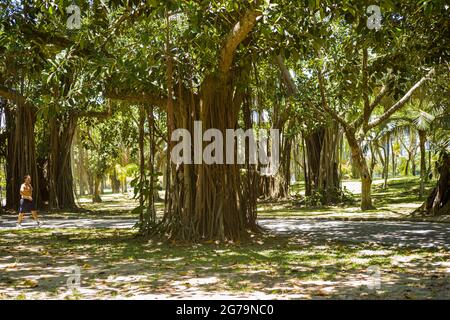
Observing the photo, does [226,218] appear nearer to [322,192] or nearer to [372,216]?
[372,216]

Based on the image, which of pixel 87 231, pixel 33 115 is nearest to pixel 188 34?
pixel 87 231

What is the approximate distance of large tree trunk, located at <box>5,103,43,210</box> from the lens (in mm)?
18438

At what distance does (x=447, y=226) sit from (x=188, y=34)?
635cm

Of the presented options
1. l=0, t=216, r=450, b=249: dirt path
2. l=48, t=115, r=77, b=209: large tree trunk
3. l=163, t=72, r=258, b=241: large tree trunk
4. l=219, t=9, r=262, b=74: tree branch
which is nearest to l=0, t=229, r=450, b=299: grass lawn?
l=163, t=72, r=258, b=241: large tree trunk

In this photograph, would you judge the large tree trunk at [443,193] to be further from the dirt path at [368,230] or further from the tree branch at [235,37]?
the tree branch at [235,37]

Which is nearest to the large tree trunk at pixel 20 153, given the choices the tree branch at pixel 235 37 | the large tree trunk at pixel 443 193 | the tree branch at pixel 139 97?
the tree branch at pixel 139 97

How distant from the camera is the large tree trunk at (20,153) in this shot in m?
18.4

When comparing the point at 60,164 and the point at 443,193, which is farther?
the point at 60,164

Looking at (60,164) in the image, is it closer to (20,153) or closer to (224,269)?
(20,153)

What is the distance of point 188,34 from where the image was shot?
8289 mm

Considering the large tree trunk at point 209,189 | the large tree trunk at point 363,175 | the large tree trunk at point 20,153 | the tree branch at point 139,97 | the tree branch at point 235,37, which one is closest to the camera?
the tree branch at point 235,37

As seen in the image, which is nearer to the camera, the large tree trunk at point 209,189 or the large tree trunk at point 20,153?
the large tree trunk at point 209,189

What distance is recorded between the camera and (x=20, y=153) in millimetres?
18594

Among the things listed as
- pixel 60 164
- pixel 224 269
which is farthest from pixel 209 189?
pixel 60 164
